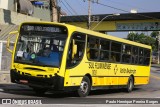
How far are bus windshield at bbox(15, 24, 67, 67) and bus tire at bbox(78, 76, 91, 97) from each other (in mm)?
1911

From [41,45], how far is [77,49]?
140 centimetres

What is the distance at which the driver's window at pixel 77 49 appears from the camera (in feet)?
54.4

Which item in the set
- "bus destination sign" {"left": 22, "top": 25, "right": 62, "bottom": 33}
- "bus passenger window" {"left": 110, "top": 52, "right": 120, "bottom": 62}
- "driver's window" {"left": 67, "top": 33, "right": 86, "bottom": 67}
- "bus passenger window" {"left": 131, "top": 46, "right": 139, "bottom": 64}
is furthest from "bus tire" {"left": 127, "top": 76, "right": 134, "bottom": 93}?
"bus destination sign" {"left": 22, "top": 25, "right": 62, "bottom": 33}

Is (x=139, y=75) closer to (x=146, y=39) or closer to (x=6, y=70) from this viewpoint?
(x=6, y=70)

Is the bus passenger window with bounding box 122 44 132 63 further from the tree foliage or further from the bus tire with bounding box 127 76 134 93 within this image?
the tree foliage

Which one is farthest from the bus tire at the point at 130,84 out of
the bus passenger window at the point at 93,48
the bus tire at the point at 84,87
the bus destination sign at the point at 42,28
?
the bus destination sign at the point at 42,28

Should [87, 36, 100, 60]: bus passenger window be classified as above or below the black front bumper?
above

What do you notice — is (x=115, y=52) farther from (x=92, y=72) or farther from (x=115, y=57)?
(x=92, y=72)

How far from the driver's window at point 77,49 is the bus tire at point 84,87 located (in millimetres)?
991

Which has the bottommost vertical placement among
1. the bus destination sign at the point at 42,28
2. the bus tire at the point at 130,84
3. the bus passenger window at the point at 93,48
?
the bus tire at the point at 130,84

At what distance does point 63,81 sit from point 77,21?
6526cm

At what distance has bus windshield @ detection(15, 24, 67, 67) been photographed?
16.3 m

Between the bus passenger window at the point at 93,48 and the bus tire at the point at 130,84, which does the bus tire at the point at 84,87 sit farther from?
the bus tire at the point at 130,84

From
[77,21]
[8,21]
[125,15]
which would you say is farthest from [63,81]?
[77,21]
